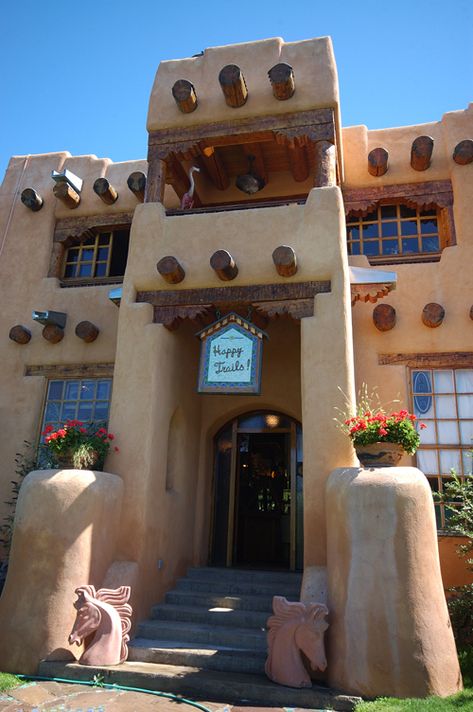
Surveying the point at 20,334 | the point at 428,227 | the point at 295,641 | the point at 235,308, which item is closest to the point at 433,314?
the point at 428,227

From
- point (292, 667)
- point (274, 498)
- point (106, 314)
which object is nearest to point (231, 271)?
point (106, 314)

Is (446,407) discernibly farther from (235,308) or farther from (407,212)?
(407,212)

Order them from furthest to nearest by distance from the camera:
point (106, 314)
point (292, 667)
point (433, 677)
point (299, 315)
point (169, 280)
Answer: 1. point (106, 314)
2. point (169, 280)
3. point (299, 315)
4. point (292, 667)
5. point (433, 677)

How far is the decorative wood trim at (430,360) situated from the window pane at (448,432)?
90 cm

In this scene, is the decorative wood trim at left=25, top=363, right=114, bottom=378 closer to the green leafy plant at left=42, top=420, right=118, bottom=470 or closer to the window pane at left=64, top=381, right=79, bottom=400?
the window pane at left=64, top=381, right=79, bottom=400

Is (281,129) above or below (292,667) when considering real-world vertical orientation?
above

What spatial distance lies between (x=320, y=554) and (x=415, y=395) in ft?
11.0

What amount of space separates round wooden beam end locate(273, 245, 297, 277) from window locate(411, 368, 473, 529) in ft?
9.38

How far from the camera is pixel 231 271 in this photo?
8.35m

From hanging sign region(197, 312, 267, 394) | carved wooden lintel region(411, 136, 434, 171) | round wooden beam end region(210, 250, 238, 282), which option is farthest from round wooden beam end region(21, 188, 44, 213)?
carved wooden lintel region(411, 136, 434, 171)

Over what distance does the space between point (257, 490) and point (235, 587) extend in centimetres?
254

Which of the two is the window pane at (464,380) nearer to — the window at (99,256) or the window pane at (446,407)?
the window pane at (446,407)

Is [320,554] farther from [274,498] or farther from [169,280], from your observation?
[169,280]

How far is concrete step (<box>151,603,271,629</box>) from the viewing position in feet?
24.2
